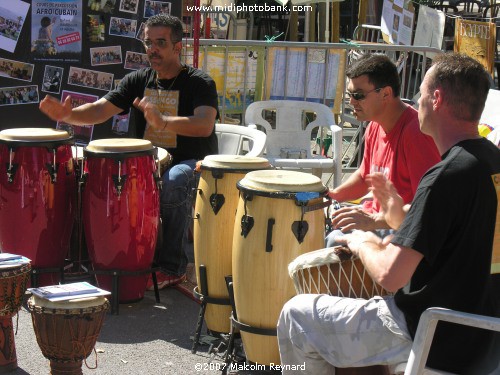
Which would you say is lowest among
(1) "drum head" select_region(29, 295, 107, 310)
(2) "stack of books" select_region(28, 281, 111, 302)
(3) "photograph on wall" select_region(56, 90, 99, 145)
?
(1) "drum head" select_region(29, 295, 107, 310)

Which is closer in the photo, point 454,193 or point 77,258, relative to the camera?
point 454,193

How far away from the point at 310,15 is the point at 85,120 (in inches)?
315

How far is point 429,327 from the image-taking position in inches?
105

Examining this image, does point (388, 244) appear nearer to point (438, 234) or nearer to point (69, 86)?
point (438, 234)

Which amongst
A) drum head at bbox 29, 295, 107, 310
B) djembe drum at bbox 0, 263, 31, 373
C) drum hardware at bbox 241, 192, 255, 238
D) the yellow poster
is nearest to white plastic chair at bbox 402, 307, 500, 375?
drum hardware at bbox 241, 192, 255, 238

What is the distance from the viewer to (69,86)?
6535 mm

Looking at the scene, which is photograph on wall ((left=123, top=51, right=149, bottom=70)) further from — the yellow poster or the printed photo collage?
the yellow poster

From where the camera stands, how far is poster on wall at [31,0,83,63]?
20.9 ft

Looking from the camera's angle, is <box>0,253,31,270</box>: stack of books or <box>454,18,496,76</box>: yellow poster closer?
<box>0,253,31,270</box>: stack of books

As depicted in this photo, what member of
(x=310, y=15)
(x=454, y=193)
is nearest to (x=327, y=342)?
(x=454, y=193)

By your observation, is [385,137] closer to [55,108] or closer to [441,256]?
[441,256]

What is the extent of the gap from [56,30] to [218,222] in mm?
2857

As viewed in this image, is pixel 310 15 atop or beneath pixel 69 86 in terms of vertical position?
atop

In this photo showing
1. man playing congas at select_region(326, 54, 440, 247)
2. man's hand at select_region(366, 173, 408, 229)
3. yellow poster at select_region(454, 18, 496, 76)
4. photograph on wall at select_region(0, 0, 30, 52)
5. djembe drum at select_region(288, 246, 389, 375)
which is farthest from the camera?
yellow poster at select_region(454, 18, 496, 76)
